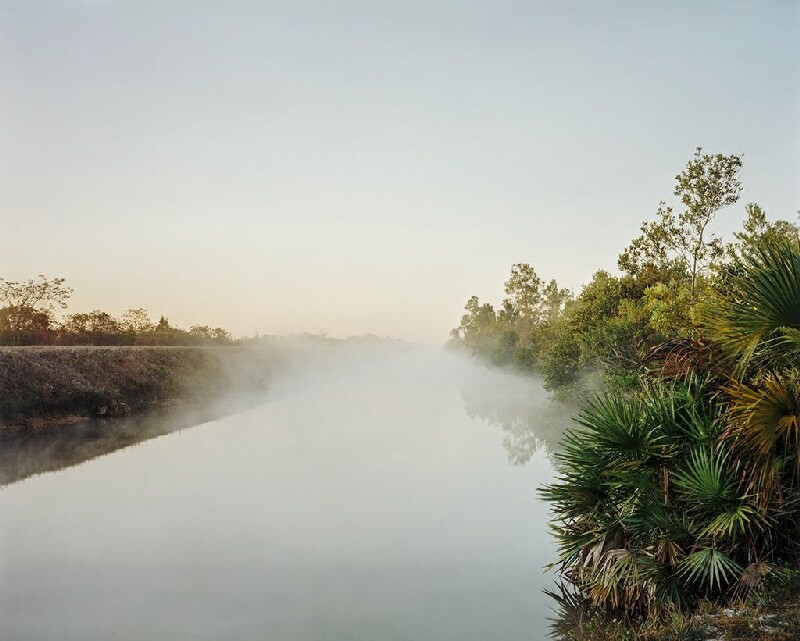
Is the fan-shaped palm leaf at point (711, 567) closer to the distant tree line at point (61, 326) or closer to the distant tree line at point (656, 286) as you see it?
the distant tree line at point (656, 286)

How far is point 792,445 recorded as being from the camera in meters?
6.07

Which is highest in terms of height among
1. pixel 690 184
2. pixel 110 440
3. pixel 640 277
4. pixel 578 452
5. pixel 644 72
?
pixel 644 72

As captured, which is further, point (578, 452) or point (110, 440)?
point (110, 440)

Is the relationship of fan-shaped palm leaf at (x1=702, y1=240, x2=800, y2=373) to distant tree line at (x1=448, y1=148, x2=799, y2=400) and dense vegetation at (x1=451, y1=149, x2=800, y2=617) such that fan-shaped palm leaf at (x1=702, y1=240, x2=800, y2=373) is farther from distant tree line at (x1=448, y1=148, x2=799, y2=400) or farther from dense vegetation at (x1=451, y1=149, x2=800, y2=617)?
distant tree line at (x1=448, y1=148, x2=799, y2=400)

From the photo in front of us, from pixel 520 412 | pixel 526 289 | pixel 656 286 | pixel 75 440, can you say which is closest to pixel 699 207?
pixel 656 286

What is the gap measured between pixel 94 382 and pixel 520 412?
1931cm

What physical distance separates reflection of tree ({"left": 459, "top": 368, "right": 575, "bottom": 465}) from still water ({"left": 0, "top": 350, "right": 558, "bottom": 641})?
293 mm

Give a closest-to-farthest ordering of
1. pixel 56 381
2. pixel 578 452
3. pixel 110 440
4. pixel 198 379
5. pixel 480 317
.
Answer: pixel 578 452 < pixel 110 440 < pixel 56 381 < pixel 198 379 < pixel 480 317

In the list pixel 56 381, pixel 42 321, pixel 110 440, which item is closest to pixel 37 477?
pixel 110 440

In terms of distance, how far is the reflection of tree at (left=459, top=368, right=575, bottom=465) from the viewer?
2045cm

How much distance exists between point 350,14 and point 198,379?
103 ft

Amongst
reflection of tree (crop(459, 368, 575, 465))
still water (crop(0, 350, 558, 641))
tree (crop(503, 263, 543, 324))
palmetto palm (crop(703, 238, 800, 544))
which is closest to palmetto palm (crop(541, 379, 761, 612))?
palmetto palm (crop(703, 238, 800, 544))

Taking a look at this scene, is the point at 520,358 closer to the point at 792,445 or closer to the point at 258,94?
the point at 258,94

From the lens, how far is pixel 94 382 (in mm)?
29609
